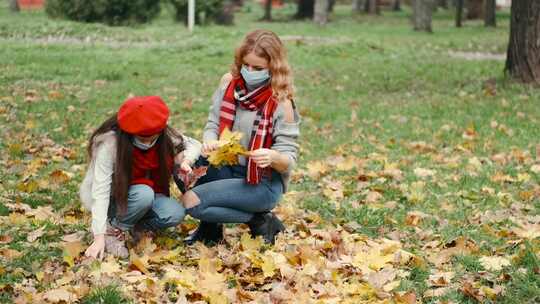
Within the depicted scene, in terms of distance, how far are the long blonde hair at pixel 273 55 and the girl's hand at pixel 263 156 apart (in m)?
0.32

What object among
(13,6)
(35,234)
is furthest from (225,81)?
(13,6)

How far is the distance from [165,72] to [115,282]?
10.9 metres

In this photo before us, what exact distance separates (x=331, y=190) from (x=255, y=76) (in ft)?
7.46

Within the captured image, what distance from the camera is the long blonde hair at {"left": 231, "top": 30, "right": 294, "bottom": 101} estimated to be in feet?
15.4

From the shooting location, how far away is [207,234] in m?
5.04

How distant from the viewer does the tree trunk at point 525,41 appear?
12062 millimetres

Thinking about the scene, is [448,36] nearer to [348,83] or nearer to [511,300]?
[348,83]

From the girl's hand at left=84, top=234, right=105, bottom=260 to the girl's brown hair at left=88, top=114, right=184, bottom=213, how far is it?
0.20m

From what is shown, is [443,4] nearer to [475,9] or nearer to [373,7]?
[373,7]

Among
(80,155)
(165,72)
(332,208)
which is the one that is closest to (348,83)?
(165,72)

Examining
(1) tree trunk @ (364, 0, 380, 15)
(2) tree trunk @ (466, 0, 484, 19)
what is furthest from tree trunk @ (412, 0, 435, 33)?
(1) tree trunk @ (364, 0, 380, 15)

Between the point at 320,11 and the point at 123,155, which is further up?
the point at 123,155

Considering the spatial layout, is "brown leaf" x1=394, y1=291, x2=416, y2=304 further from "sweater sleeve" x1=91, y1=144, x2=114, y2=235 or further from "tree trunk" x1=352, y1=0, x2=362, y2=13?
"tree trunk" x1=352, y1=0, x2=362, y2=13

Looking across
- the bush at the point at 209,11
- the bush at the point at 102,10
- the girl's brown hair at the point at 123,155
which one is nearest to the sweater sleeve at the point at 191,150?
the girl's brown hair at the point at 123,155
